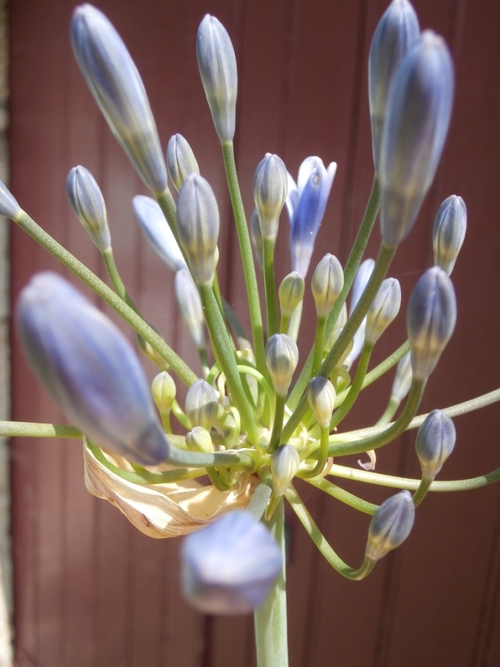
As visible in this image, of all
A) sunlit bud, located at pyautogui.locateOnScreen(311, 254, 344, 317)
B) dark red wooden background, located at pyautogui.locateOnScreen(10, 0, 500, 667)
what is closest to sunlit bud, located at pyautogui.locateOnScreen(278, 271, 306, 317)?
sunlit bud, located at pyautogui.locateOnScreen(311, 254, 344, 317)

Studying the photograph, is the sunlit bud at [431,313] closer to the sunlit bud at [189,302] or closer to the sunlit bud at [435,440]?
the sunlit bud at [435,440]

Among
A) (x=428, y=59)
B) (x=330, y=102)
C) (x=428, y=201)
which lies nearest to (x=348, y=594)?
(x=428, y=201)

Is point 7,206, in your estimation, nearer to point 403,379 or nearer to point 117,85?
point 117,85

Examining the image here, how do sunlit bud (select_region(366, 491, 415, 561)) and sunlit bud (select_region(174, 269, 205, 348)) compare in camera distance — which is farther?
sunlit bud (select_region(174, 269, 205, 348))

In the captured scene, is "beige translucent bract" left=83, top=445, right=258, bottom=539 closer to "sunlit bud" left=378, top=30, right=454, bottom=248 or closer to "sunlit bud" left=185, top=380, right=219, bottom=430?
"sunlit bud" left=185, top=380, right=219, bottom=430

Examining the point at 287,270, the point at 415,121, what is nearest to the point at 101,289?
the point at 415,121

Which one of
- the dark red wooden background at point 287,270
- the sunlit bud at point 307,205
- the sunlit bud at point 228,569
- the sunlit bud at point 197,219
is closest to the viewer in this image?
the sunlit bud at point 228,569

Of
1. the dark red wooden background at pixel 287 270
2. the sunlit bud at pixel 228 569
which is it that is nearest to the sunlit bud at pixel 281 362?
the sunlit bud at pixel 228 569
